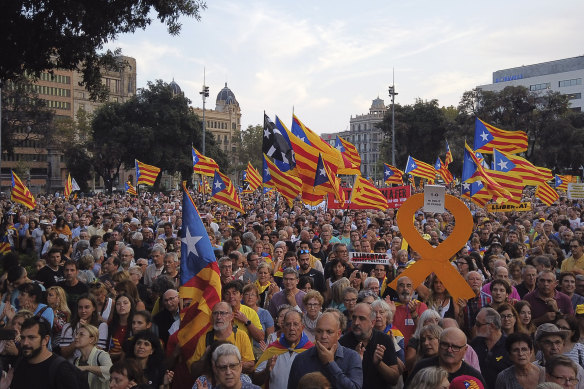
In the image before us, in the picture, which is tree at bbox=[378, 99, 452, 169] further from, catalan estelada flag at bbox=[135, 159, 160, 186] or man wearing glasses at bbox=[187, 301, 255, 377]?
man wearing glasses at bbox=[187, 301, 255, 377]

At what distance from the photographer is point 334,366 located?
4.65 meters

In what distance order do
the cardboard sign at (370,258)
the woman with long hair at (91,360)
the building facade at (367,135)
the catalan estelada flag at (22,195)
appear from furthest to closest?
the building facade at (367,135), the catalan estelada flag at (22,195), the cardboard sign at (370,258), the woman with long hair at (91,360)

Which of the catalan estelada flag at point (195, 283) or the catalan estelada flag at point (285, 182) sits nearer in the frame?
the catalan estelada flag at point (195, 283)

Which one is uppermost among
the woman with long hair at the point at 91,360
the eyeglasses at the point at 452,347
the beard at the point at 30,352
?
the eyeglasses at the point at 452,347

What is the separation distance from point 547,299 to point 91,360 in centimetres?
483

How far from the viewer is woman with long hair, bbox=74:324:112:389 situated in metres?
5.42

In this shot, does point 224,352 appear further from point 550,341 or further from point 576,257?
point 576,257

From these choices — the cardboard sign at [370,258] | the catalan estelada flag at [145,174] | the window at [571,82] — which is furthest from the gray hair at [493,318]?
the window at [571,82]

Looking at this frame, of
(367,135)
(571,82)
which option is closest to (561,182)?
(571,82)

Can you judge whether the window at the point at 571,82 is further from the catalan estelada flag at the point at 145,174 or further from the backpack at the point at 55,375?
the backpack at the point at 55,375

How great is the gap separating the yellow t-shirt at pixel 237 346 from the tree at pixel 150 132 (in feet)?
181

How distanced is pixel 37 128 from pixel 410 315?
5771cm

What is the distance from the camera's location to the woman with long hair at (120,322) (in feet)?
20.8

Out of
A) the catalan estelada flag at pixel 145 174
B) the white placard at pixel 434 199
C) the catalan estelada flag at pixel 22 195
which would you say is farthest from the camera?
the catalan estelada flag at pixel 145 174
